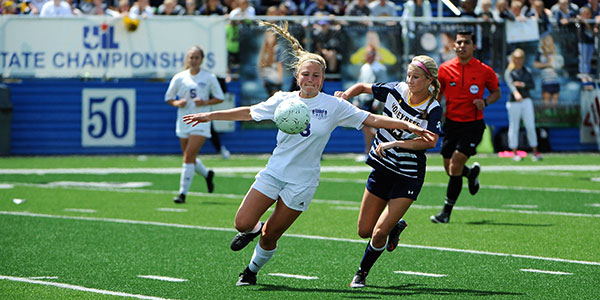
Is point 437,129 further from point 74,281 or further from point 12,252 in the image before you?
point 12,252

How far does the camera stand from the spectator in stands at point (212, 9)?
74.5ft

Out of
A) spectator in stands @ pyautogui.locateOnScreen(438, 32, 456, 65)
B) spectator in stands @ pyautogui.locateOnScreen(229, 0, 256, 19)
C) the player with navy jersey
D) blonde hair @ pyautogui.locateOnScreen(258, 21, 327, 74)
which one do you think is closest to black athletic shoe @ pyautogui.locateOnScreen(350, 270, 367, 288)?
the player with navy jersey

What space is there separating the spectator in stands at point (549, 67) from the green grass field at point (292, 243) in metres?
5.76

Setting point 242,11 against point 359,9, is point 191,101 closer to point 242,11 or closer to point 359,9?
point 242,11

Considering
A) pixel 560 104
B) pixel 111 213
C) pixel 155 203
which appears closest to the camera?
pixel 111 213

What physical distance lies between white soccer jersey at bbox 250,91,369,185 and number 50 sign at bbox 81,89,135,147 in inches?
594

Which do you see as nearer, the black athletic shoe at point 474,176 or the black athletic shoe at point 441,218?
the black athletic shoe at point 441,218

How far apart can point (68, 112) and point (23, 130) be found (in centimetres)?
106

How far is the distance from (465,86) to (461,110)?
0.29 m

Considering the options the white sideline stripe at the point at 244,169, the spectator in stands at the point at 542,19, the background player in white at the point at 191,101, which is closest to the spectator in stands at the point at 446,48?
the spectator in stands at the point at 542,19

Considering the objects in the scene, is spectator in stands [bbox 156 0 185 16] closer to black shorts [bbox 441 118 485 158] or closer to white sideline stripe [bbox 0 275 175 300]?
black shorts [bbox 441 118 485 158]

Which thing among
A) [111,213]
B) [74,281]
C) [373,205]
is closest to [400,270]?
[373,205]

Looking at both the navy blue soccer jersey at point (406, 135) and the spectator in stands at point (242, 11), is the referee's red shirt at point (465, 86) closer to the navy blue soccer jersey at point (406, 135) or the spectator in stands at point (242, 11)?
the navy blue soccer jersey at point (406, 135)

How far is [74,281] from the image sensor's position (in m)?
8.20
